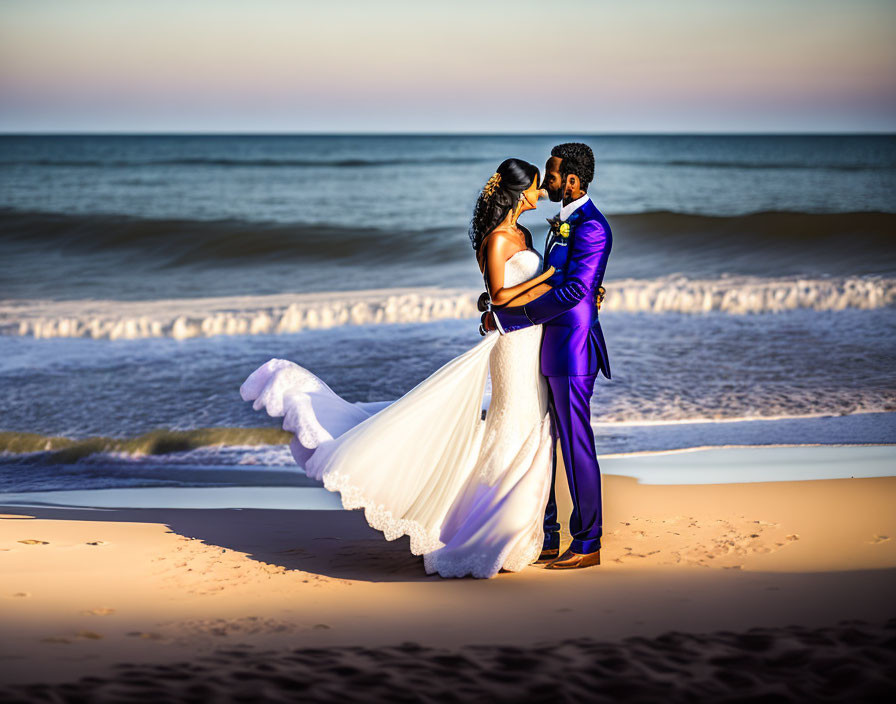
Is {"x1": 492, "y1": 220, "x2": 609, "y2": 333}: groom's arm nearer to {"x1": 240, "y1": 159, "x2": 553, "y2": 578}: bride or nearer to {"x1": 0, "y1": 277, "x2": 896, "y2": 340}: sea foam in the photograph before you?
{"x1": 240, "y1": 159, "x2": 553, "y2": 578}: bride

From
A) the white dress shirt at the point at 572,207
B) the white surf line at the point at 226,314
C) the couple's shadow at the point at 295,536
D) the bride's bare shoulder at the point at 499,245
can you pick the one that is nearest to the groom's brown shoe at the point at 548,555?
the couple's shadow at the point at 295,536

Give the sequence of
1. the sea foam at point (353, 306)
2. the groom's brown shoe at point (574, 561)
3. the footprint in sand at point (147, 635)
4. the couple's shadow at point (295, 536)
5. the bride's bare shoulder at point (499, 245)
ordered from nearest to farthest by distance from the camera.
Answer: the footprint in sand at point (147, 635) → the bride's bare shoulder at point (499, 245) → the groom's brown shoe at point (574, 561) → the couple's shadow at point (295, 536) → the sea foam at point (353, 306)

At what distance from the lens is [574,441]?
177 inches

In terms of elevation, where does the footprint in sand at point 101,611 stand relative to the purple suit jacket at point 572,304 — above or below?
below

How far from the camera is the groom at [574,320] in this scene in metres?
4.35

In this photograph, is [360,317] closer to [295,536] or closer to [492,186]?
[295,536]

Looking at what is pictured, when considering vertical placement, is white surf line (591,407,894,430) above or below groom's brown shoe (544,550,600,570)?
above

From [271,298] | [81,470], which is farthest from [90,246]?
[81,470]

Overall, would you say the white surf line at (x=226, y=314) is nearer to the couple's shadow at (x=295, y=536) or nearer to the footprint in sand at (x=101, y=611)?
the couple's shadow at (x=295, y=536)

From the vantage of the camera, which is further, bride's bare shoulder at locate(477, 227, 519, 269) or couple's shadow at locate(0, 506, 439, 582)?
couple's shadow at locate(0, 506, 439, 582)

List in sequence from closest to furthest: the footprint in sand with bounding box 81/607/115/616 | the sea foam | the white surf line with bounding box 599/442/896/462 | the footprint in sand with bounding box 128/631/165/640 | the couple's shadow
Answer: the footprint in sand with bounding box 128/631/165/640
the footprint in sand with bounding box 81/607/115/616
the couple's shadow
the white surf line with bounding box 599/442/896/462
the sea foam

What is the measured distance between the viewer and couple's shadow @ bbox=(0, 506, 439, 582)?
15.5ft

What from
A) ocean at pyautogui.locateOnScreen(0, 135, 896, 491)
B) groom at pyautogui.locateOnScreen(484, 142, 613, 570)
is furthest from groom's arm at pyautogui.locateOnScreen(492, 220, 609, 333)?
ocean at pyautogui.locateOnScreen(0, 135, 896, 491)

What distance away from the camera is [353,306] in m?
15.1
